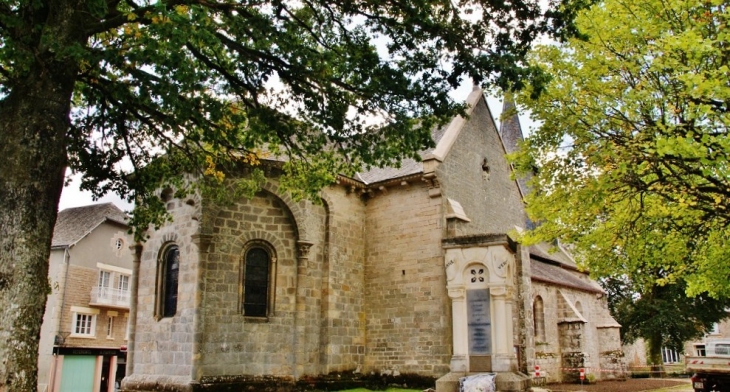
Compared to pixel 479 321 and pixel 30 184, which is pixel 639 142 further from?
pixel 30 184

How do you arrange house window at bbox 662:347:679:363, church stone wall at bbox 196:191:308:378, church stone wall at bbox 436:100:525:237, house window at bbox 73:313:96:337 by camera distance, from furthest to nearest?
house window at bbox 662:347:679:363
house window at bbox 73:313:96:337
church stone wall at bbox 436:100:525:237
church stone wall at bbox 196:191:308:378

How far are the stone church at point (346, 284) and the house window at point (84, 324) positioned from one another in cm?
1671

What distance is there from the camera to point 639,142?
42.0ft

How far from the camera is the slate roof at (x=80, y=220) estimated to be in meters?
32.7

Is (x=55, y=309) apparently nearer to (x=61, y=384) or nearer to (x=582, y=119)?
(x=61, y=384)

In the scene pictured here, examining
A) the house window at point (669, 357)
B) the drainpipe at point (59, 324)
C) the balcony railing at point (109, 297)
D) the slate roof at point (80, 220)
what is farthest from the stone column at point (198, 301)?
the house window at point (669, 357)

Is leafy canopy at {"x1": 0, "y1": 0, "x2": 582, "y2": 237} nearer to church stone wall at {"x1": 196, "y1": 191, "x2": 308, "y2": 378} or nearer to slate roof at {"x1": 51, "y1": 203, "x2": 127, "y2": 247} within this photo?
church stone wall at {"x1": 196, "y1": 191, "x2": 308, "y2": 378}

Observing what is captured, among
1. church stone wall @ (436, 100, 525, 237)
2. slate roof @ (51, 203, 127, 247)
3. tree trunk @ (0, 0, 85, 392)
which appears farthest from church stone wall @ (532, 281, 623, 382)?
slate roof @ (51, 203, 127, 247)

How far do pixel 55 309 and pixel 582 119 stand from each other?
28287 mm

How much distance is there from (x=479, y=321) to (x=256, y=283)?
6.41 meters

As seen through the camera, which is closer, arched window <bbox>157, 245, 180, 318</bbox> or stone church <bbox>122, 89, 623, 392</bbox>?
stone church <bbox>122, 89, 623, 392</bbox>

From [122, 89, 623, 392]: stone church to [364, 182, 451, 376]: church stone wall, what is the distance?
4 cm

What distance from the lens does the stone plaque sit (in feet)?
48.7

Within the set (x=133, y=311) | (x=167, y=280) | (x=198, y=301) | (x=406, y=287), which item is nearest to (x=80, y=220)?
(x=133, y=311)
